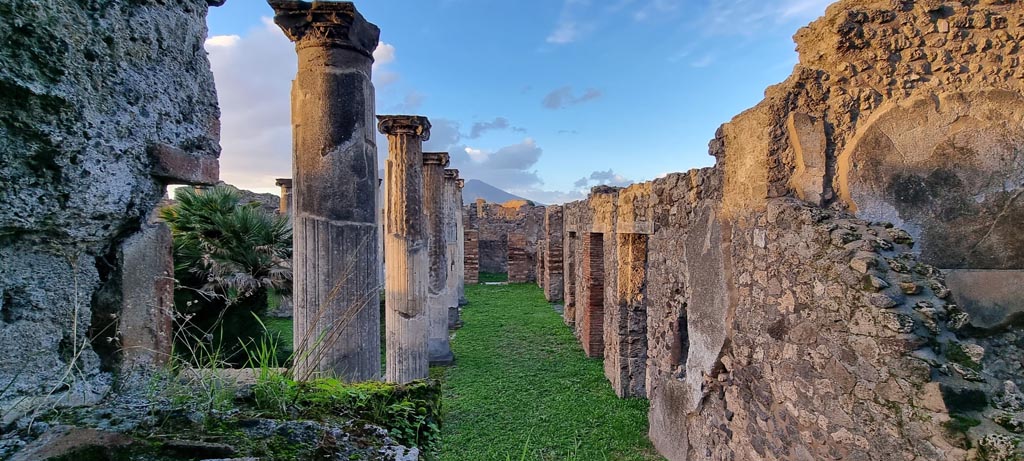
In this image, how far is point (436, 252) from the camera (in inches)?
393

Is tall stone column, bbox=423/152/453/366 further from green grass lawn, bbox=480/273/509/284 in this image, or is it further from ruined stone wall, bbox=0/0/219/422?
green grass lawn, bbox=480/273/509/284

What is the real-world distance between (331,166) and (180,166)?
161 cm

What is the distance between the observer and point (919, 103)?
3.17 metres

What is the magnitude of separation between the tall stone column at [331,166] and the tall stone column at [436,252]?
537 centimetres

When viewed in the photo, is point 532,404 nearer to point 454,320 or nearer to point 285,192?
point 454,320

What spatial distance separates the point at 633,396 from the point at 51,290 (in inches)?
265

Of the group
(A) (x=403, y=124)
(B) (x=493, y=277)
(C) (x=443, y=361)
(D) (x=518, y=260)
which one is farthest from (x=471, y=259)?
(A) (x=403, y=124)

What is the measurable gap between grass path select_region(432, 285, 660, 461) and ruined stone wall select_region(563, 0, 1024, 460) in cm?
154

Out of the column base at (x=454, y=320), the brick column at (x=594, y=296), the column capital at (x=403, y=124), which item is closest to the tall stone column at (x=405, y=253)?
the column capital at (x=403, y=124)

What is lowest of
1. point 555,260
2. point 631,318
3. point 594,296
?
point 631,318

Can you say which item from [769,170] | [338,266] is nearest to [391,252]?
[338,266]

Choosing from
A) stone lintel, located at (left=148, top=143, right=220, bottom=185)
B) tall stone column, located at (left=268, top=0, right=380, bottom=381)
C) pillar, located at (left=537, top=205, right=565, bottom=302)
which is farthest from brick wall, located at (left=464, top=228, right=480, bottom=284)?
stone lintel, located at (left=148, top=143, right=220, bottom=185)

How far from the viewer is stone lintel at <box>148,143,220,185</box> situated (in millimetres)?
1931

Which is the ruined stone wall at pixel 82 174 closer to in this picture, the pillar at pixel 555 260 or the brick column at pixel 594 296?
the brick column at pixel 594 296
